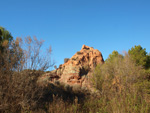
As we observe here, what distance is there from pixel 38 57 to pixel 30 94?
2.24 meters

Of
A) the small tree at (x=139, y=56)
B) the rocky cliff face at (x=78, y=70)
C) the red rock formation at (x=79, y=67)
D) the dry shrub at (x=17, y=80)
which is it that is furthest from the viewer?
the red rock formation at (x=79, y=67)

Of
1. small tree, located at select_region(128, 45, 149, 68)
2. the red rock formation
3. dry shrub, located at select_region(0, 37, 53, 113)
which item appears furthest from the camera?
the red rock formation

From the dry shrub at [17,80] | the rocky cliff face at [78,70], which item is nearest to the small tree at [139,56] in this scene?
the rocky cliff face at [78,70]

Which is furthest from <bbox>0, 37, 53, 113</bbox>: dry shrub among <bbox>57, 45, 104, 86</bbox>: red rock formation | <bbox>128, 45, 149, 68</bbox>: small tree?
<bbox>57, 45, 104, 86</bbox>: red rock formation

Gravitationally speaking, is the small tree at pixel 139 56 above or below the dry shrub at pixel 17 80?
above

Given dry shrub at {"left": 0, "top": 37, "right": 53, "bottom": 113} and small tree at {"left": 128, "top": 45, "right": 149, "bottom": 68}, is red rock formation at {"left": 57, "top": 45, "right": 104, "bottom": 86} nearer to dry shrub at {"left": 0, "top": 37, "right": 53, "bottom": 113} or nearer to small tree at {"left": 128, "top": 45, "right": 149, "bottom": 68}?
small tree at {"left": 128, "top": 45, "right": 149, "bottom": 68}

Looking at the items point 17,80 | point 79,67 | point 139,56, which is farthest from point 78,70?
point 17,80

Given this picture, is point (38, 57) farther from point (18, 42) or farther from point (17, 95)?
point (17, 95)

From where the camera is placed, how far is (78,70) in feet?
93.6

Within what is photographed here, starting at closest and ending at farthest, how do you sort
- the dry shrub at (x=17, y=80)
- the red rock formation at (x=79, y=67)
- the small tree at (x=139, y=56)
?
the dry shrub at (x=17, y=80)
the small tree at (x=139, y=56)
the red rock formation at (x=79, y=67)

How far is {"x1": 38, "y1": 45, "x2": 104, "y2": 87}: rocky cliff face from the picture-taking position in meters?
26.9

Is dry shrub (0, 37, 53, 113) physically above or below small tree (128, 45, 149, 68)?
below

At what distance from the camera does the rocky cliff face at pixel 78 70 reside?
88.3ft

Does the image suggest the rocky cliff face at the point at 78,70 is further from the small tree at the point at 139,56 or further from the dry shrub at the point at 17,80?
the dry shrub at the point at 17,80
